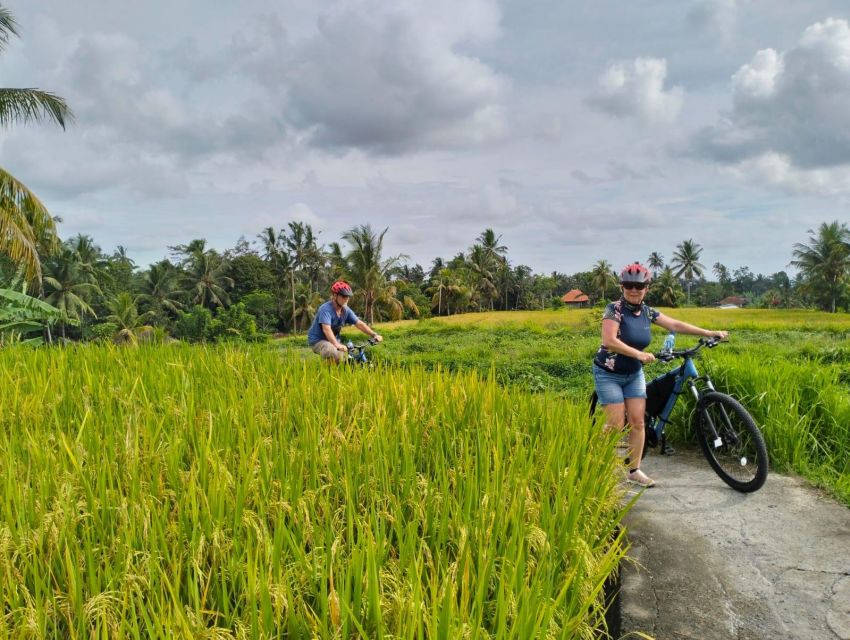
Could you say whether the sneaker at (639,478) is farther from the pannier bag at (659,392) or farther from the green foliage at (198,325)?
the green foliage at (198,325)

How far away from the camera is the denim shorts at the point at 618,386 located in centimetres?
414

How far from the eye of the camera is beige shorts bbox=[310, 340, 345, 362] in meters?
6.04

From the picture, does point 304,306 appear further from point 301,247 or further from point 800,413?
point 800,413

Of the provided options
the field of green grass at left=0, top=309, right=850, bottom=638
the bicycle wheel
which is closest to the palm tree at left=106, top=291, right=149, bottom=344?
the field of green grass at left=0, top=309, right=850, bottom=638

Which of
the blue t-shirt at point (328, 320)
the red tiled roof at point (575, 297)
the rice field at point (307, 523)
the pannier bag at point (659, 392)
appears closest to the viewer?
the rice field at point (307, 523)

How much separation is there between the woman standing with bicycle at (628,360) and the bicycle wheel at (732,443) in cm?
52

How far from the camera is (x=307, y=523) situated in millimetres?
2010

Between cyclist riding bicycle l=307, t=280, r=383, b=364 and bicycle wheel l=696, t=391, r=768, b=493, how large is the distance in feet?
11.5

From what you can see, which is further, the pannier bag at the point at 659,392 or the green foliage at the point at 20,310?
the green foliage at the point at 20,310

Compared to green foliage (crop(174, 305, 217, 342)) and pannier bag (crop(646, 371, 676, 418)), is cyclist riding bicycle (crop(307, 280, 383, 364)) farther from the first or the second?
green foliage (crop(174, 305, 217, 342))

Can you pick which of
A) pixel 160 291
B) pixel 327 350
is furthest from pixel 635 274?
pixel 160 291

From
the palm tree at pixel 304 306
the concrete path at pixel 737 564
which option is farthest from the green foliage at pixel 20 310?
the palm tree at pixel 304 306

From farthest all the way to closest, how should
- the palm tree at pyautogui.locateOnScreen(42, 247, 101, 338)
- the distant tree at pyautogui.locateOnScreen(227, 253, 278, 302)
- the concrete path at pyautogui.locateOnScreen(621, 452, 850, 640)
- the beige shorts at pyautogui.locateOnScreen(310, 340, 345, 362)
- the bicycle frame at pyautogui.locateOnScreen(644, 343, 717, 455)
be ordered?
1. the distant tree at pyautogui.locateOnScreen(227, 253, 278, 302)
2. the palm tree at pyautogui.locateOnScreen(42, 247, 101, 338)
3. the beige shorts at pyautogui.locateOnScreen(310, 340, 345, 362)
4. the bicycle frame at pyautogui.locateOnScreen(644, 343, 717, 455)
5. the concrete path at pyautogui.locateOnScreen(621, 452, 850, 640)

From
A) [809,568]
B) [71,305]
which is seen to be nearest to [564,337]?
[809,568]
